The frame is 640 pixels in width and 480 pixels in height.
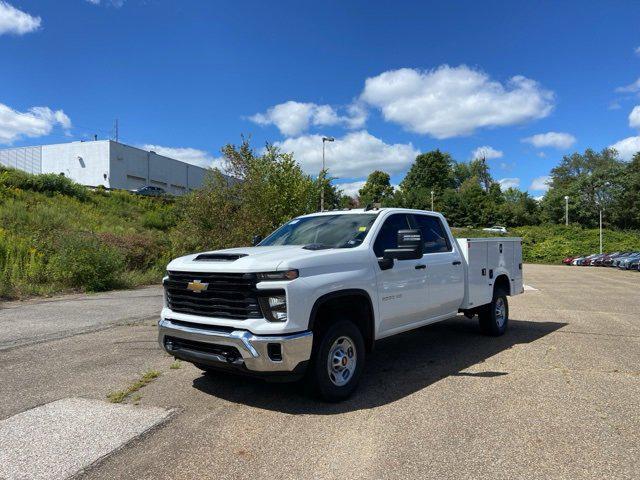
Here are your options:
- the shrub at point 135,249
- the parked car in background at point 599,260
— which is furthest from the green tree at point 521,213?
the shrub at point 135,249

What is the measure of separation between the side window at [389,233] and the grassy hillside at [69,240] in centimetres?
1034

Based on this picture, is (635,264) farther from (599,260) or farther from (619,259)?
(599,260)

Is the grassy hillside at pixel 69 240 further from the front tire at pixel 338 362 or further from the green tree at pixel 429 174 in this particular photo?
the green tree at pixel 429 174

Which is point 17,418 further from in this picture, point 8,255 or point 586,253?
point 586,253

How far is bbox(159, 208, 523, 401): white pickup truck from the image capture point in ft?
14.3

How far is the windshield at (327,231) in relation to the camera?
5.58m

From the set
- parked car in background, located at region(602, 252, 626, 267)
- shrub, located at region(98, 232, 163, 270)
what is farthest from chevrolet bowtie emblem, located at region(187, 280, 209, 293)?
parked car in background, located at region(602, 252, 626, 267)

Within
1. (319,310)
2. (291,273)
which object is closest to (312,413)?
(319,310)

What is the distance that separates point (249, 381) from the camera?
559 centimetres

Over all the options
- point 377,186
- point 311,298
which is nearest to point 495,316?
point 311,298

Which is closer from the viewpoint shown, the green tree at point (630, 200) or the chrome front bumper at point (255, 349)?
the chrome front bumper at point (255, 349)

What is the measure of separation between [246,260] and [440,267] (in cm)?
297

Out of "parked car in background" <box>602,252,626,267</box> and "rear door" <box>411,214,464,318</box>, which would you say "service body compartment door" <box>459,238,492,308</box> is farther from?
"parked car in background" <box>602,252,626,267</box>

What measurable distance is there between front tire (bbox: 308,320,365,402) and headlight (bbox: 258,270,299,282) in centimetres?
71
